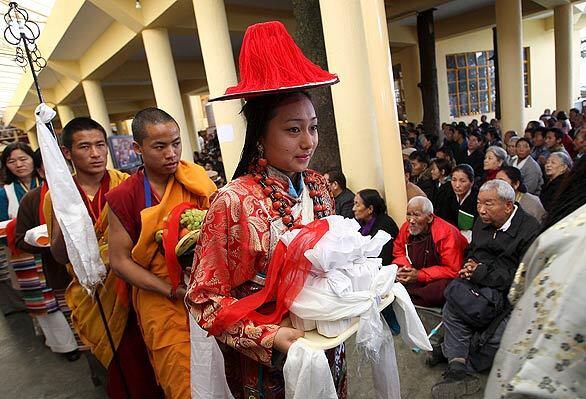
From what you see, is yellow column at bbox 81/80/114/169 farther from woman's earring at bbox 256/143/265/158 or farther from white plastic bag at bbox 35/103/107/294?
woman's earring at bbox 256/143/265/158

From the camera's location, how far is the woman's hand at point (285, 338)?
3.26ft

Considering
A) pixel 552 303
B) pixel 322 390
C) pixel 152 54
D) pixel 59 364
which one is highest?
pixel 152 54

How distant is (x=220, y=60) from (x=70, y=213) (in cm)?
422

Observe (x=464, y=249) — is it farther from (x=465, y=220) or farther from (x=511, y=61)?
(x=511, y=61)

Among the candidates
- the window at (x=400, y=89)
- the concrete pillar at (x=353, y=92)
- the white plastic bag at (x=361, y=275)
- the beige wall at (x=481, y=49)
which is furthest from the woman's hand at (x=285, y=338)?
the window at (x=400, y=89)

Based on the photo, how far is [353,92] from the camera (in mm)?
3842

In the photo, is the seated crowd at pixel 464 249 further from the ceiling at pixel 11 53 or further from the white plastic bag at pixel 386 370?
the ceiling at pixel 11 53

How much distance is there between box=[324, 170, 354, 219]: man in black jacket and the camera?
411 centimetres

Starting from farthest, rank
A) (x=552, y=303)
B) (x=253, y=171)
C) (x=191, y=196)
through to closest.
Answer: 1. (x=191, y=196)
2. (x=253, y=171)
3. (x=552, y=303)

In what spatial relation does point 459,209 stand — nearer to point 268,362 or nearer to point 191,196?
point 191,196

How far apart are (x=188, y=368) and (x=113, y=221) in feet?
2.57

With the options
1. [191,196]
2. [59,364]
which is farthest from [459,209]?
[59,364]

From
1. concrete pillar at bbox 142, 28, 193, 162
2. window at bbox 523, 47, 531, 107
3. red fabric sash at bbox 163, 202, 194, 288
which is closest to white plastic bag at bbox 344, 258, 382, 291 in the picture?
red fabric sash at bbox 163, 202, 194, 288

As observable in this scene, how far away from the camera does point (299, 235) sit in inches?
41.1
